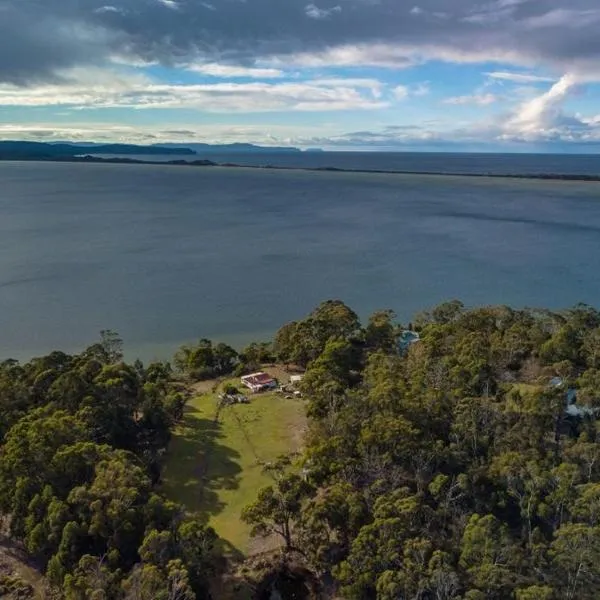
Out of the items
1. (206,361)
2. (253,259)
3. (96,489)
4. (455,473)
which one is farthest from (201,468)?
(253,259)

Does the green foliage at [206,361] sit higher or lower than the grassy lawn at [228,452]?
higher

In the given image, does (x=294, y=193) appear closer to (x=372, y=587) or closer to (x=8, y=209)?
(x=8, y=209)

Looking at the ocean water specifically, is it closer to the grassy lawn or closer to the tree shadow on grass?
the grassy lawn

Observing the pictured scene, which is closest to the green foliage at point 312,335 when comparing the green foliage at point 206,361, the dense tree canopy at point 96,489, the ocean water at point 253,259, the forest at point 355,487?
the green foliage at point 206,361

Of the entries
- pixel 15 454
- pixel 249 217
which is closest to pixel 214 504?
pixel 15 454

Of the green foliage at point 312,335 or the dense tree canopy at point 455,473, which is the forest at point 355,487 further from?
the green foliage at point 312,335

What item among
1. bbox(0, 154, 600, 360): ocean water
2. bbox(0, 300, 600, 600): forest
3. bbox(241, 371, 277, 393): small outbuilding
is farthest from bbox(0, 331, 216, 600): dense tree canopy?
bbox(0, 154, 600, 360): ocean water
